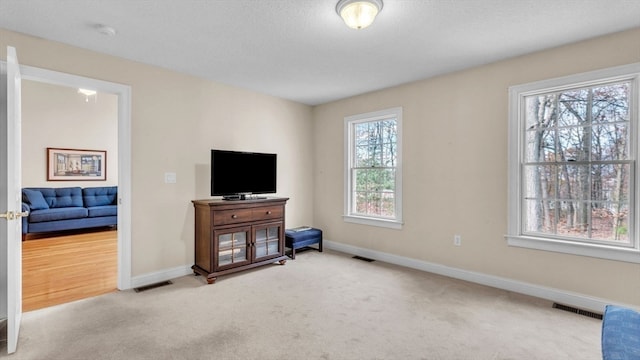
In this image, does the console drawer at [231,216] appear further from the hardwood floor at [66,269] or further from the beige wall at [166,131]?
the hardwood floor at [66,269]

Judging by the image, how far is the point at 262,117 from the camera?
14.8 ft

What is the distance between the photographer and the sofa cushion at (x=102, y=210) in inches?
241

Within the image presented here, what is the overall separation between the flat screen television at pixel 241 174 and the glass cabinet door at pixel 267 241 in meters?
0.48

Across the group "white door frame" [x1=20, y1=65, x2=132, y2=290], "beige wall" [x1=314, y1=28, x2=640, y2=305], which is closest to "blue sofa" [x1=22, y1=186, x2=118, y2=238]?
"white door frame" [x1=20, y1=65, x2=132, y2=290]

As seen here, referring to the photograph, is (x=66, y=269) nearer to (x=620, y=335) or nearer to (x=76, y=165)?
(x=76, y=165)

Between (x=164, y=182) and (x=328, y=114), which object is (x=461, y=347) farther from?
(x=328, y=114)

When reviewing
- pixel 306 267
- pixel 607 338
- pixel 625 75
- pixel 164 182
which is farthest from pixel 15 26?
pixel 625 75

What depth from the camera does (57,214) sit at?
223 inches

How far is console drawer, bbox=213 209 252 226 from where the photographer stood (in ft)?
11.3

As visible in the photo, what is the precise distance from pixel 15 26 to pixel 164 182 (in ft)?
5.78

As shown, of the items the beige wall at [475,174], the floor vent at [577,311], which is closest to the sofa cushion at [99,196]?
the beige wall at [475,174]

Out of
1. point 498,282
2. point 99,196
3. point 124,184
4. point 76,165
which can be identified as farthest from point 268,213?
point 76,165

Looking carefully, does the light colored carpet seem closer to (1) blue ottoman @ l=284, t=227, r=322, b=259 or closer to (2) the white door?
(2) the white door

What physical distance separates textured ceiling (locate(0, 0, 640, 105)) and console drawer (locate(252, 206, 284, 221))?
5.43 feet
